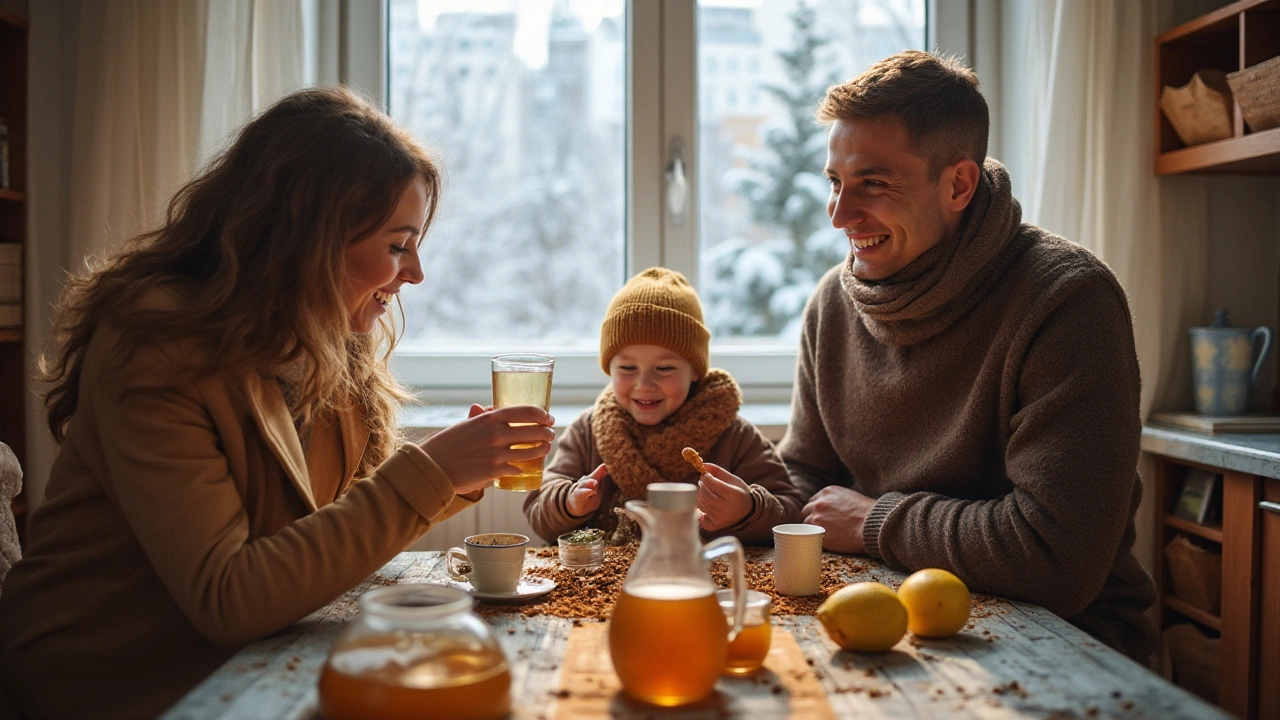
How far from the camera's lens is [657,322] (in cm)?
225

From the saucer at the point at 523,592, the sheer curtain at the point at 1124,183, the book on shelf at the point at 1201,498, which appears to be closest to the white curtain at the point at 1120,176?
the sheer curtain at the point at 1124,183

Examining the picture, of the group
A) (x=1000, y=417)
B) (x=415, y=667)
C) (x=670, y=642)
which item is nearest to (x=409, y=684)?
(x=415, y=667)

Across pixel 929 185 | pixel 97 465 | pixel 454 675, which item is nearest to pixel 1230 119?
pixel 929 185

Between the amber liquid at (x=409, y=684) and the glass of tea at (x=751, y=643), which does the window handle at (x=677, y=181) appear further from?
the amber liquid at (x=409, y=684)

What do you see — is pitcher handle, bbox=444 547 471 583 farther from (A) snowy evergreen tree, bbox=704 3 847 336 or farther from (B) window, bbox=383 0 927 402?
(A) snowy evergreen tree, bbox=704 3 847 336

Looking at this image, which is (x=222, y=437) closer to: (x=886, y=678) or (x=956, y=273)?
(x=886, y=678)

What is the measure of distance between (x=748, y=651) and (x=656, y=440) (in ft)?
3.55

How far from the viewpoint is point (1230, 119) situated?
2.56 metres

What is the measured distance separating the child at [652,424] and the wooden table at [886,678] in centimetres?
80

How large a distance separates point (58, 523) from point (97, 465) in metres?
0.13

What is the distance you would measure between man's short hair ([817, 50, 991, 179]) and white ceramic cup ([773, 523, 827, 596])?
847 mm

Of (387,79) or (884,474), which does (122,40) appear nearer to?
(387,79)

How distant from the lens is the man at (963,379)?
1.61 m

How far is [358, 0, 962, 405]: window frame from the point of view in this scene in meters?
3.07
